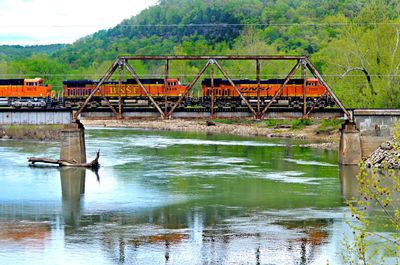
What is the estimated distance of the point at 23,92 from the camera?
92.4 m

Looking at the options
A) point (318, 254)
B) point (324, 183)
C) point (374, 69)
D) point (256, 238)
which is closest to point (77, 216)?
point (256, 238)

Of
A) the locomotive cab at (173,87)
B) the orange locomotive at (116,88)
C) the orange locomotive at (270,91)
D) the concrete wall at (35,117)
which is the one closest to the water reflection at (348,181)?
the orange locomotive at (270,91)

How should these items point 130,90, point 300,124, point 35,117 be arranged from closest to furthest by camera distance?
point 35,117, point 130,90, point 300,124

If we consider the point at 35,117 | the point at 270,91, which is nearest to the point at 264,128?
the point at 270,91

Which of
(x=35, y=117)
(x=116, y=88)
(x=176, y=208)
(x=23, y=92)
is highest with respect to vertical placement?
(x=116, y=88)

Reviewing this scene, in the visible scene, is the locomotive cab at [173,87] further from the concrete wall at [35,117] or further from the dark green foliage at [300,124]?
the dark green foliage at [300,124]

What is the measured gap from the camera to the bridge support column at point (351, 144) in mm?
73500

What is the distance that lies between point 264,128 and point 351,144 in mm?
49979

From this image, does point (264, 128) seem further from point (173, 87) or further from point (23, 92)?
point (23, 92)

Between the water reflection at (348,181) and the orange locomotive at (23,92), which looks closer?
the water reflection at (348,181)

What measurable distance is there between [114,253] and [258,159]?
134 feet

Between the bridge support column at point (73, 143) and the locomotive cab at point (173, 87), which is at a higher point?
the locomotive cab at point (173, 87)

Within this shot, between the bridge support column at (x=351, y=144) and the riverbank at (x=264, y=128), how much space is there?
1740cm

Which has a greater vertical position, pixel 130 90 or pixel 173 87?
pixel 173 87
